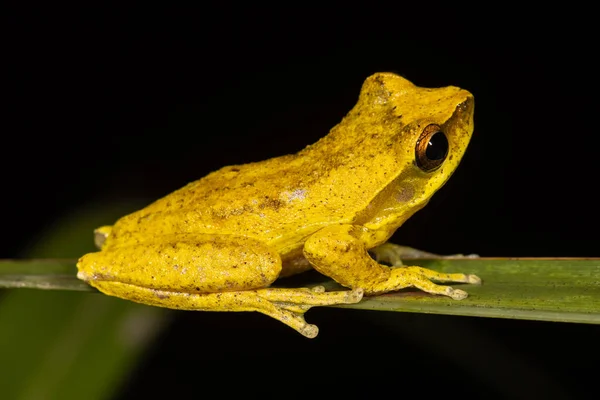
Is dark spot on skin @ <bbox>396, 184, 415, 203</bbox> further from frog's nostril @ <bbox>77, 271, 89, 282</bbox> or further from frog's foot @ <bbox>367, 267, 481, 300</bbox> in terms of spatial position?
frog's nostril @ <bbox>77, 271, 89, 282</bbox>

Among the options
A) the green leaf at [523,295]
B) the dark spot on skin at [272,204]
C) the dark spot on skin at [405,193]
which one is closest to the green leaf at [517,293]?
the green leaf at [523,295]

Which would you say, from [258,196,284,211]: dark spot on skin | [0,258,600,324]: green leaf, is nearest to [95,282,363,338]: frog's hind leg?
[0,258,600,324]: green leaf

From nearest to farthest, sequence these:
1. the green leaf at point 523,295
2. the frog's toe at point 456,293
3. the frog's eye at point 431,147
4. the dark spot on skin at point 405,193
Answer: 1. the green leaf at point 523,295
2. the frog's toe at point 456,293
3. the frog's eye at point 431,147
4. the dark spot on skin at point 405,193

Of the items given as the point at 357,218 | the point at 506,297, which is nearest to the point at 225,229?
the point at 357,218

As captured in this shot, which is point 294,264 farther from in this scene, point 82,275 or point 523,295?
point 523,295

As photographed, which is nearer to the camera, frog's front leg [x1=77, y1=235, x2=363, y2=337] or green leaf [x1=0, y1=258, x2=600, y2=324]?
green leaf [x1=0, y1=258, x2=600, y2=324]

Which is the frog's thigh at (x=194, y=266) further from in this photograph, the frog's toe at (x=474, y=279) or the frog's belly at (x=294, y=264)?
the frog's toe at (x=474, y=279)

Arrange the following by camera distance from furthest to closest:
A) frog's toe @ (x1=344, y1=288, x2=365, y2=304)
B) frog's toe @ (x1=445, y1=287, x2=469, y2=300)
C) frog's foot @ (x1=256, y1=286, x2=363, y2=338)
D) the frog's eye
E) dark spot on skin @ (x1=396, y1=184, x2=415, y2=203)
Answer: dark spot on skin @ (x1=396, y1=184, x2=415, y2=203) → the frog's eye → frog's foot @ (x1=256, y1=286, x2=363, y2=338) → frog's toe @ (x1=344, y1=288, x2=365, y2=304) → frog's toe @ (x1=445, y1=287, x2=469, y2=300)
